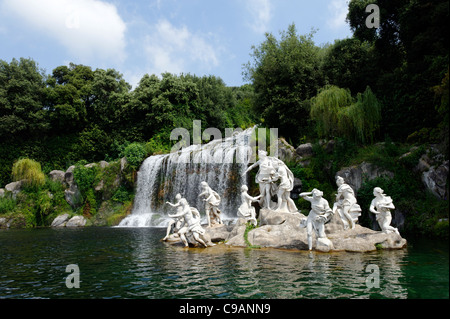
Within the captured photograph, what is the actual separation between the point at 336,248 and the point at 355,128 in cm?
1066

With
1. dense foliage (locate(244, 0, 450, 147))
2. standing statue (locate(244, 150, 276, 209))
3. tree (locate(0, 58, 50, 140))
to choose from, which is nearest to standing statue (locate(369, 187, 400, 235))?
standing statue (locate(244, 150, 276, 209))

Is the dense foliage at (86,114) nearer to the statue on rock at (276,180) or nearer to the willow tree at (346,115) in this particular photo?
the willow tree at (346,115)

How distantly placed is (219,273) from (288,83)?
20.2m

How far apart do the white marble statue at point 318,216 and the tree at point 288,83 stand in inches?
580

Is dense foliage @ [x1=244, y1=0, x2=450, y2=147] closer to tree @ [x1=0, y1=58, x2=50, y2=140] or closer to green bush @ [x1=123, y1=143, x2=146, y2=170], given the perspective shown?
green bush @ [x1=123, y1=143, x2=146, y2=170]

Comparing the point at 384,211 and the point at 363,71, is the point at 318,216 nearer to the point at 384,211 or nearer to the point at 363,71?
the point at 384,211

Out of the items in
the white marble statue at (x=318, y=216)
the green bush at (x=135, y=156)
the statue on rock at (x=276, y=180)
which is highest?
the green bush at (x=135, y=156)

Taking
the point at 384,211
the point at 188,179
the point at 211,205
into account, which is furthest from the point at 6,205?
the point at 384,211

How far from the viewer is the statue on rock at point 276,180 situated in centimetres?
1270

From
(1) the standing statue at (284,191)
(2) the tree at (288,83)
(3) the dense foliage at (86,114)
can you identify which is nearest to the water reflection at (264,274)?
(1) the standing statue at (284,191)

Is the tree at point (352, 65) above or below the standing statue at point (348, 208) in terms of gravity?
above

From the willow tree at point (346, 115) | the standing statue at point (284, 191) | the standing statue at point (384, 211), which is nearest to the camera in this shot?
the standing statue at point (384, 211)

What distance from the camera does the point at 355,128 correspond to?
60.7 feet

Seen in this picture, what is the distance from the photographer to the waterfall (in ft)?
71.4
